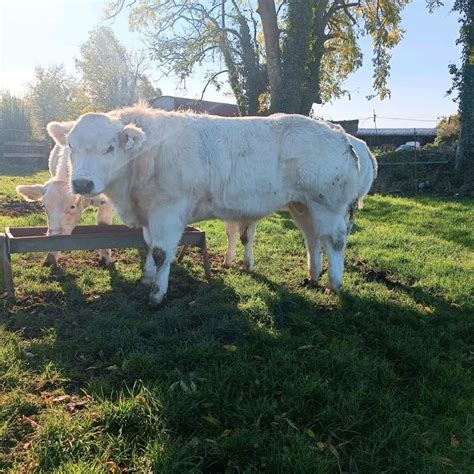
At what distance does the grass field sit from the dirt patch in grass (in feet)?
15.1

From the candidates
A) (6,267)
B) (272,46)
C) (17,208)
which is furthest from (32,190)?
(272,46)

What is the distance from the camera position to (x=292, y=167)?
19.4 ft

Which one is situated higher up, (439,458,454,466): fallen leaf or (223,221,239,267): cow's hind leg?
→ (223,221,239,267): cow's hind leg

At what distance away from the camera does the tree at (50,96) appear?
4834cm

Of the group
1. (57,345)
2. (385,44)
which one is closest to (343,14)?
(385,44)

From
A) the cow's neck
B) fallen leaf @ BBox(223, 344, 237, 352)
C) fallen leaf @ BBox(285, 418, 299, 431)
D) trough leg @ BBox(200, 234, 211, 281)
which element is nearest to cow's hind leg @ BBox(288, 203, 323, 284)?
trough leg @ BBox(200, 234, 211, 281)

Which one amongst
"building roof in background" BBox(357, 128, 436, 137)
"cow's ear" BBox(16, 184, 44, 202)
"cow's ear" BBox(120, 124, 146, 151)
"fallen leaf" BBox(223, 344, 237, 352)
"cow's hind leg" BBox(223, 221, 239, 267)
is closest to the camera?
"fallen leaf" BBox(223, 344, 237, 352)

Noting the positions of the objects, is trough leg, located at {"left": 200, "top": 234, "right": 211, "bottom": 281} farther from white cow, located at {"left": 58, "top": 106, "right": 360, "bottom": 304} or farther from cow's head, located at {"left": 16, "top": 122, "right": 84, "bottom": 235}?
cow's head, located at {"left": 16, "top": 122, "right": 84, "bottom": 235}

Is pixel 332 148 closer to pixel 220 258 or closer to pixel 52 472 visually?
pixel 220 258

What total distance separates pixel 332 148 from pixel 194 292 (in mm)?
2517

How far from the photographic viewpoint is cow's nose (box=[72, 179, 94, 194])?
467 cm

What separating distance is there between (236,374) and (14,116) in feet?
115

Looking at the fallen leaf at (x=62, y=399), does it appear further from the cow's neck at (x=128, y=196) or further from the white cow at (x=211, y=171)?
the cow's neck at (x=128, y=196)

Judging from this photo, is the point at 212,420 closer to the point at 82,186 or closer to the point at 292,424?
the point at 292,424
